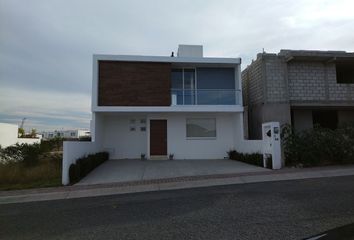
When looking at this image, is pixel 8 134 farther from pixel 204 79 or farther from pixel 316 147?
pixel 316 147

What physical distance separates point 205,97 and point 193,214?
1229 centimetres

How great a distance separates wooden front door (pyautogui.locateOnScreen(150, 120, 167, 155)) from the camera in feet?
61.3

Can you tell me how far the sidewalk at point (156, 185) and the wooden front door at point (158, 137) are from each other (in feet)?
23.6

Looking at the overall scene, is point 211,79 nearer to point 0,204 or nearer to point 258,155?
point 258,155

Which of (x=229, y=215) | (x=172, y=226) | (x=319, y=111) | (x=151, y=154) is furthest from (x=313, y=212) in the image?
(x=319, y=111)

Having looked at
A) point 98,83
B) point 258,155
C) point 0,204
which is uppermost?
point 98,83

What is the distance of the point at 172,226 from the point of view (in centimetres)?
563

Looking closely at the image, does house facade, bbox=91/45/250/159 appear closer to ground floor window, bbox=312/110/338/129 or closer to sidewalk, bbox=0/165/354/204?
ground floor window, bbox=312/110/338/129

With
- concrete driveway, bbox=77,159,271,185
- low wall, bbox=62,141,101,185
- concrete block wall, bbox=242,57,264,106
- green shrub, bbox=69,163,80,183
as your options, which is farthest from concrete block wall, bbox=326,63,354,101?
green shrub, bbox=69,163,80,183

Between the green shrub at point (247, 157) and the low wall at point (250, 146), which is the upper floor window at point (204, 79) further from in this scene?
the green shrub at point (247, 157)

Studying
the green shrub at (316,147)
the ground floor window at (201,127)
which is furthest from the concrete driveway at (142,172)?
the ground floor window at (201,127)

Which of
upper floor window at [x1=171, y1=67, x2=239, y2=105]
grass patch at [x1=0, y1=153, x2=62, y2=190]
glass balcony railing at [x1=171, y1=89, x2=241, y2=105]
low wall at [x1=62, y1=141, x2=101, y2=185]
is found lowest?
grass patch at [x1=0, y1=153, x2=62, y2=190]

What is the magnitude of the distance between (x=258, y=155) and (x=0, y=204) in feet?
35.6

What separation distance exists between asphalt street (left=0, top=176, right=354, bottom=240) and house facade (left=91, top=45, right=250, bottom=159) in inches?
364
